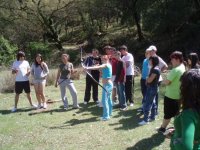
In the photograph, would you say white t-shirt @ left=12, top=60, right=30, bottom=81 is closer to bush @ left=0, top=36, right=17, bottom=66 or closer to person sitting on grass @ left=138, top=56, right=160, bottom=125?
person sitting on grass @ left=138, top=56, right=160, bottom=125

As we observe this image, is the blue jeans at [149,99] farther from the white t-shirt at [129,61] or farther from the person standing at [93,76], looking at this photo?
the person standing at [93,76]

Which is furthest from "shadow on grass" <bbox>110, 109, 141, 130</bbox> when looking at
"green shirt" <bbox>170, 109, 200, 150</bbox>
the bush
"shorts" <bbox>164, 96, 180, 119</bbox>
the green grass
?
the bush

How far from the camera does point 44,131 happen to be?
28.5 feet

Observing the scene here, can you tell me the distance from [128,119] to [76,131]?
1524 mm

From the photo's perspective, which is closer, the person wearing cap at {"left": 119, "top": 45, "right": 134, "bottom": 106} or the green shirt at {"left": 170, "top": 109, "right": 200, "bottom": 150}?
the green shirt at {"left": 170, "top": 109, "right": 200, "bottom": 150}

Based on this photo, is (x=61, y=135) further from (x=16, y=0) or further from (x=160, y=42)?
(x=16, y=0)

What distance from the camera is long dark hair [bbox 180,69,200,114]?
265 cm

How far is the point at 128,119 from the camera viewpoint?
934cm

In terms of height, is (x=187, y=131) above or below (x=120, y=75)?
below

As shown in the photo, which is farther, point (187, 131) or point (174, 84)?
point (174, 84)

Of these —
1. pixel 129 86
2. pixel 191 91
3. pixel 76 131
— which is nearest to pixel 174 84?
pixel 76 131

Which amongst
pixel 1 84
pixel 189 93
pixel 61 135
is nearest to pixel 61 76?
pixel 61 135

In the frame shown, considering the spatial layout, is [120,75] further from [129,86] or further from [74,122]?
[74,122]

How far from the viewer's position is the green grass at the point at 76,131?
24.5ft
